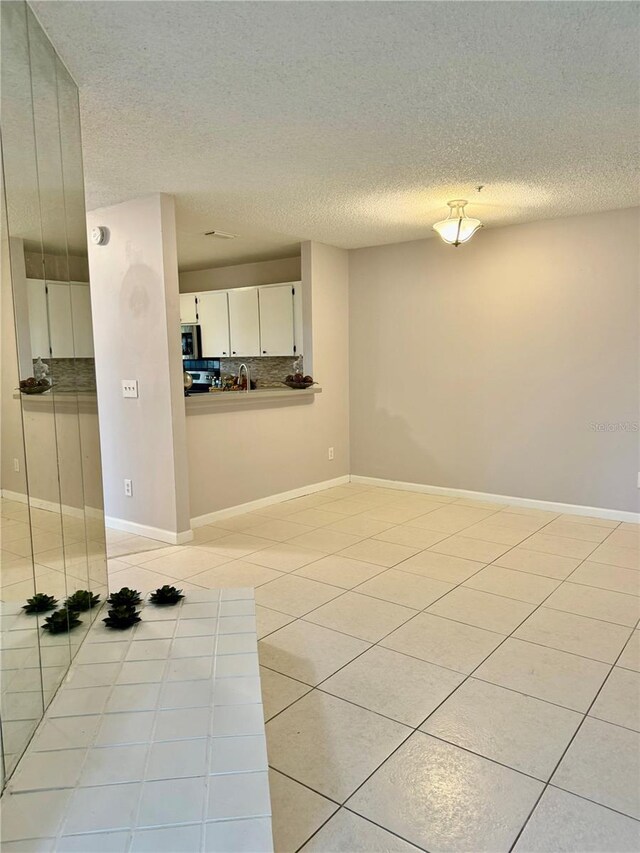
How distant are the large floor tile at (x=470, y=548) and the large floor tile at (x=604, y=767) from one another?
63.4 inches

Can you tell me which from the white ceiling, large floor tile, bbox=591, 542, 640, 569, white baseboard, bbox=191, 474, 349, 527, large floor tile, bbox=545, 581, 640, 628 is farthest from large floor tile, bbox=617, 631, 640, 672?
white baseboard, bbox=191, 474, 349, 527

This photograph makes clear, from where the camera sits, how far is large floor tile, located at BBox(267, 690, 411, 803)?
162 cm

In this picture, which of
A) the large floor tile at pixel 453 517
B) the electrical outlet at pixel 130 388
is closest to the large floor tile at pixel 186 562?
the electrical outlet at pixel 130 388

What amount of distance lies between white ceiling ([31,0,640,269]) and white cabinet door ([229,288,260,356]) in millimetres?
2039

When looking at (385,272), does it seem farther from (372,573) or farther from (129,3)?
(129,3)

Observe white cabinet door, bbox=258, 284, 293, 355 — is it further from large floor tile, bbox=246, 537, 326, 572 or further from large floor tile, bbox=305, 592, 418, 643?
large floor tile, bbox=305, 592, 418, 643

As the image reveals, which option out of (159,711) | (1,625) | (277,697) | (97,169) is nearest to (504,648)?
(277,697)

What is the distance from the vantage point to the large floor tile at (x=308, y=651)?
219 cm

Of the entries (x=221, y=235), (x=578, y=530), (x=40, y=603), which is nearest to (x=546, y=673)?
(x=40, y=603)

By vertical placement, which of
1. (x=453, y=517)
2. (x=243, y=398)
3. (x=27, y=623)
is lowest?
(x=453, y=517)

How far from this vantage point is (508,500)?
185 inches

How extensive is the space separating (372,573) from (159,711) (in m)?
1.80

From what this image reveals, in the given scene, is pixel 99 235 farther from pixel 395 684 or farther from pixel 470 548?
pixel 395 684

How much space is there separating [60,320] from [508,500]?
12.6 feet
